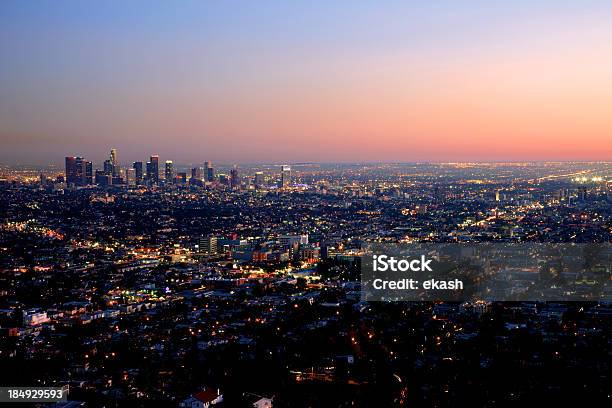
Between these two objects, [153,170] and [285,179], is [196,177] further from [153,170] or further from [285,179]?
[285,179]

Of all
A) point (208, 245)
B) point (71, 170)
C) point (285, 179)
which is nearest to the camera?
point (208, 245)

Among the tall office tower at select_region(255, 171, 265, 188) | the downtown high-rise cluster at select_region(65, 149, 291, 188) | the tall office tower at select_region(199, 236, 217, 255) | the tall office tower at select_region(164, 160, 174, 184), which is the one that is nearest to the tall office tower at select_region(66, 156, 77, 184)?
the downtown high-rise cluster at select_region(65, 149, 291, 188)

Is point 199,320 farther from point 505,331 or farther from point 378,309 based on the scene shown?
point 505,331

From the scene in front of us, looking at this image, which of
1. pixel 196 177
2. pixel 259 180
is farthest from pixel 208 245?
pixel 259 180

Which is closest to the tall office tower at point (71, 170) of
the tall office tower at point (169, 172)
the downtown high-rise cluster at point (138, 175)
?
the downtown high-rise cluster at point (138, 175)

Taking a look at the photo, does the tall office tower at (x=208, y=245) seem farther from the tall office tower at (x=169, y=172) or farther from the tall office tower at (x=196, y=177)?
the tall office tower at (x=169, y=172)

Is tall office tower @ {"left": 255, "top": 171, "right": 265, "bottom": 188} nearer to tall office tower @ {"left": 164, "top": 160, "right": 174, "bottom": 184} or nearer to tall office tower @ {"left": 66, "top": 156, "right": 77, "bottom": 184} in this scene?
tall office tower @ {"left": 164, "top": 160, "right": 174, "bottom": 184}
